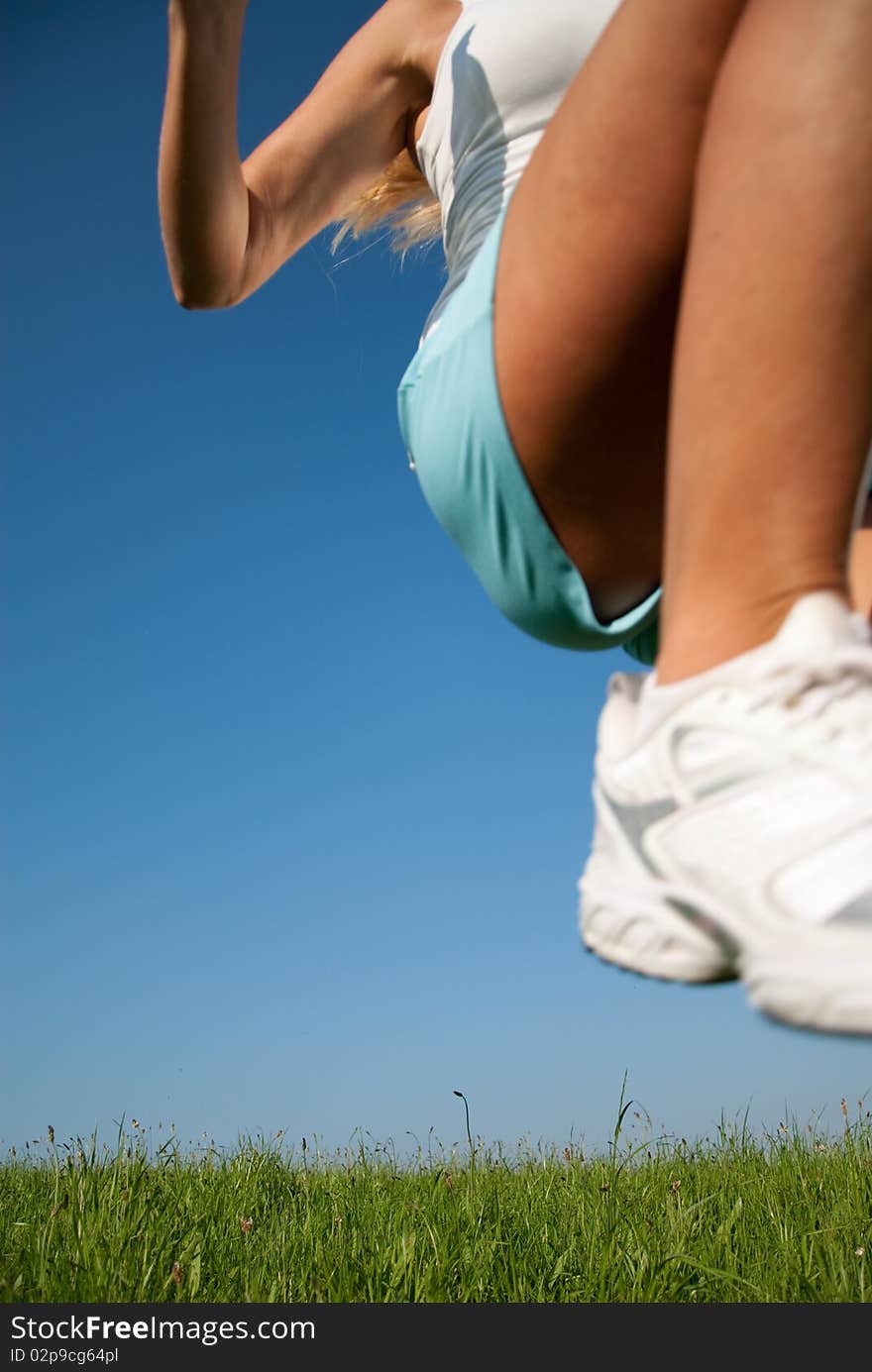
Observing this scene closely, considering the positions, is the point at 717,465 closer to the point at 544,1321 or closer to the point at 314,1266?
the point at 544,1321

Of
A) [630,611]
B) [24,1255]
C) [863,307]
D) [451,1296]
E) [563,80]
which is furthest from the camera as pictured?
[24,1255]

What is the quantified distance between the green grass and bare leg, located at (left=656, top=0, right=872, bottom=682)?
1.75m

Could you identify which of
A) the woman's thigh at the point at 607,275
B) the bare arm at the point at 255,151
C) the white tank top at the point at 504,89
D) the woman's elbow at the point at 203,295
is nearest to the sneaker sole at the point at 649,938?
the woman's thigh at the point at 607,275

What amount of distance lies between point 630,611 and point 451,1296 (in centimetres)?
150

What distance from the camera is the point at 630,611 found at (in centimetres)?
141

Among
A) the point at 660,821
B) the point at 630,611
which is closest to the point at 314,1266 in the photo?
the point at 630,611

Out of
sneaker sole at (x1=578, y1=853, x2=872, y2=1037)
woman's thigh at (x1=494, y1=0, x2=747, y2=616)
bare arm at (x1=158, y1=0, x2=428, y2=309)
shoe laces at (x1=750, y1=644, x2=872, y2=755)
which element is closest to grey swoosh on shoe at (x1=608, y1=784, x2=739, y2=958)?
sneaker sole at (x1=578, y1=853, x2=872, y2=1037)

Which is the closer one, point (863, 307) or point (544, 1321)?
point (863, 307)

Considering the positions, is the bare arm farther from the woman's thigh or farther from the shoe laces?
the shoe laces

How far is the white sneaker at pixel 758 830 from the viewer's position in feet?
2.42

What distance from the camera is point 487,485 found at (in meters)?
1.28

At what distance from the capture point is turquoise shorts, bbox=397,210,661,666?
1.22m

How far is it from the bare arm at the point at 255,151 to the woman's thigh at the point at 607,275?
2.09 feet

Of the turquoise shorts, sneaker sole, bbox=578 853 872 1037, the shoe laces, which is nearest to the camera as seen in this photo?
sneaker sole, bbox=578 853 872 1037
